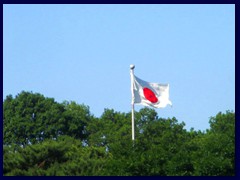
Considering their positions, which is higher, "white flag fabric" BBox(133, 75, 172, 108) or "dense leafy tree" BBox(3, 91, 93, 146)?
"dense leafy tree" BBox(3, 91, 93, 146)

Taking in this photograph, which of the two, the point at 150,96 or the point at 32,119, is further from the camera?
the point at 32,119

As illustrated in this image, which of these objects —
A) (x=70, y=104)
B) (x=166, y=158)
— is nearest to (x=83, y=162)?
(x=166, y=158)

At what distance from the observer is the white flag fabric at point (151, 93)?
1967 centimetres

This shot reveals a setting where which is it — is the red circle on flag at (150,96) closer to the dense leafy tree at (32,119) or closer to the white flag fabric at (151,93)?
the white flag fabric at (151,93)

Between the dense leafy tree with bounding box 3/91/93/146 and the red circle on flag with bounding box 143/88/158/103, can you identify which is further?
the dense leafy tree with bounding box 3/91/93/146

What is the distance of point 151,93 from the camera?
65.0 feet

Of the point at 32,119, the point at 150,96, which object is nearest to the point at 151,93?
the point at 150,96

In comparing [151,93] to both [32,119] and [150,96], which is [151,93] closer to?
[150,96]

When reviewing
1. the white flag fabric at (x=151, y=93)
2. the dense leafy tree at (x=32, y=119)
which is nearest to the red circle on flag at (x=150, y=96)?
the white flag fabric at (x=151, y=93)

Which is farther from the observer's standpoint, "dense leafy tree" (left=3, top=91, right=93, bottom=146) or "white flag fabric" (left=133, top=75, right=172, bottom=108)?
"dense leafy tree" (left=3, top=91, right=93, bottom=146)

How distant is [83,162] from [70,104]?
26972 mm

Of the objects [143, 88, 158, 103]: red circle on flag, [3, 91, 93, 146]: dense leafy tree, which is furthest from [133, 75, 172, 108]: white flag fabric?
[3, 91, 93, 146]: dense leafy tree

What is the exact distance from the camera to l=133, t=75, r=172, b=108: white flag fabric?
1967 centimetres

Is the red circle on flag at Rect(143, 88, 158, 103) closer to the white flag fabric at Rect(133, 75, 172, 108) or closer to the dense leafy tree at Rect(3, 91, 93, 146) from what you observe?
the white flag fabric at Rect(133, 75, 172, 108)
